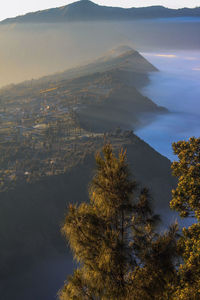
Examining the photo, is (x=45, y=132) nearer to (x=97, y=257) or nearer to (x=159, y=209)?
(x=159, y=209)

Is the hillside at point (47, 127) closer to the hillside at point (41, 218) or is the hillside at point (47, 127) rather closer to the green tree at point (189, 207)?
the hillside at point (41, 218)

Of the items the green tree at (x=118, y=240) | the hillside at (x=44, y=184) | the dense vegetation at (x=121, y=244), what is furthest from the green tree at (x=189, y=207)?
the hillside at (x=44, y=184)

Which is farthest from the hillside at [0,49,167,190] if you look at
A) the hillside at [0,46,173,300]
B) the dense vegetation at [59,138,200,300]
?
the dense vegetation at [59,138,200,300]

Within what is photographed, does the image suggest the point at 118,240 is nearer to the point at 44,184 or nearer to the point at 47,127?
the point at 44,184

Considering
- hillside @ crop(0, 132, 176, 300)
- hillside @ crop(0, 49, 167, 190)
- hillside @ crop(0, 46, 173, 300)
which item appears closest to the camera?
hillside @ crop(0, 132, 176, 300)

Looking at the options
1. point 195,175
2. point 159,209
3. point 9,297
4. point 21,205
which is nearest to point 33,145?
point 21,205

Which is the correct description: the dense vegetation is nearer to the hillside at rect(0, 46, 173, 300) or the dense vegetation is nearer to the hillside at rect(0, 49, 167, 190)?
the hillside at rect(0, 46, 173, 300)

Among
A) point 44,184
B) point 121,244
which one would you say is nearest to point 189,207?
point 121,244

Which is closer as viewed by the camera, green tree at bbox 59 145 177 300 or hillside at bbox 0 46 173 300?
green tree at bbox 59 145 177 300
